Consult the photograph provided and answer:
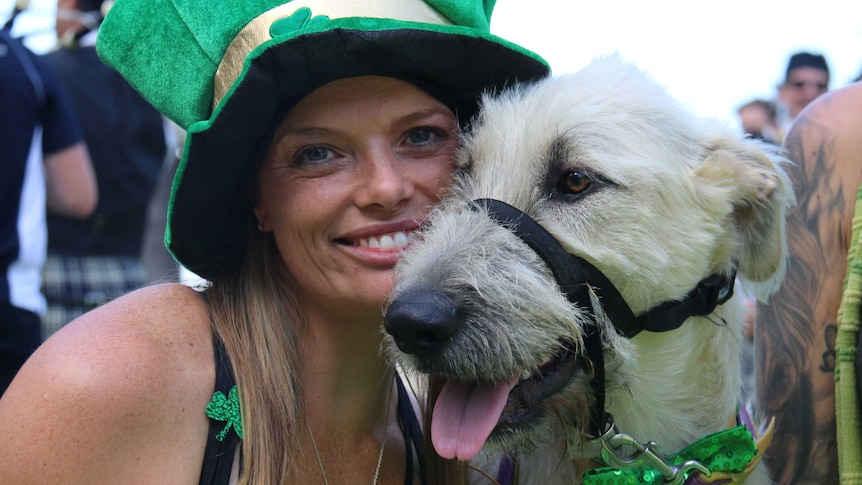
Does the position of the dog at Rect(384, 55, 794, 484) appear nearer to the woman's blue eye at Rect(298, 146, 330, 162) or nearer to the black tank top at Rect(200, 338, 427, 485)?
the woman's blue eye at Rect(298, 146, 330, 162)

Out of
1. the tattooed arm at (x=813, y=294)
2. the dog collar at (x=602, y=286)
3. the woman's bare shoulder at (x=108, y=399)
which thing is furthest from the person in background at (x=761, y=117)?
the woman's bare shoulder at (x=108, y=399)

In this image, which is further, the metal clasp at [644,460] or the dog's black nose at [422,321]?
the metal clasp at [644,460]

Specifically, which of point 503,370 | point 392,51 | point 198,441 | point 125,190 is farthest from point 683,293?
point 125,190

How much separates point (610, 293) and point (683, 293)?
0.31 m

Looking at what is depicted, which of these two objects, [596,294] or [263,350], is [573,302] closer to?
[596,294]

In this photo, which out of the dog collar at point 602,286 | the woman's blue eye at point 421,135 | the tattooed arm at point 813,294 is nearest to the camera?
the dog collar at point 602,286

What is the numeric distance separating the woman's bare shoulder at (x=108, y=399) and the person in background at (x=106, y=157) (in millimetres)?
3089

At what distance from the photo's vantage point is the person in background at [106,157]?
567 centimetres

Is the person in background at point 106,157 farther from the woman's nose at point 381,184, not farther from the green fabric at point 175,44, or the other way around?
the woman's nose at point 381,184

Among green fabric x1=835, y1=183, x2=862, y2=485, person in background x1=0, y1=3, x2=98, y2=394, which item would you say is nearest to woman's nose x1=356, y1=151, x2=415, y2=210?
green fabric x1=835, y1=183, x2=862, y2=485

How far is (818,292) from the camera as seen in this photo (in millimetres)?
3314

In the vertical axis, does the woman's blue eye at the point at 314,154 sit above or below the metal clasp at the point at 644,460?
above

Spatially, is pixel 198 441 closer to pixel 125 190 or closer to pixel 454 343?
pixel 454 343

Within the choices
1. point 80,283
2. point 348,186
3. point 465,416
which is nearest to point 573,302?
point 465,416
